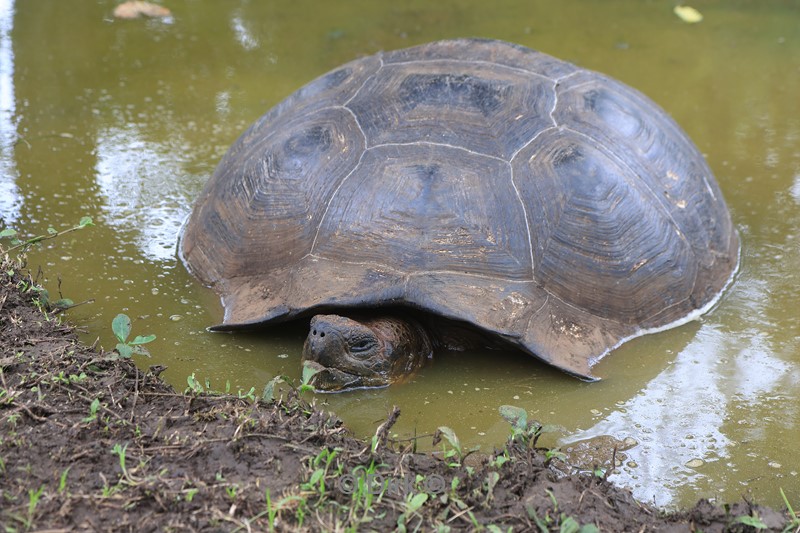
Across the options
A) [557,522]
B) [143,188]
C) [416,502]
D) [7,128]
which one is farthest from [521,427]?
[7,128]

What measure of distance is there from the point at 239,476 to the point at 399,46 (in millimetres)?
5162

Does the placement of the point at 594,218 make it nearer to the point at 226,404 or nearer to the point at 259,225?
the point at 259,225

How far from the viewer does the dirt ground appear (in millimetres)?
2225

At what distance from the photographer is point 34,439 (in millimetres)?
2463

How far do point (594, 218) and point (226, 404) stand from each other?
5.54 ft

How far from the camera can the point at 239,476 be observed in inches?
95.2

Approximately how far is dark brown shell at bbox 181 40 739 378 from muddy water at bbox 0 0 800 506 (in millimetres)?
198

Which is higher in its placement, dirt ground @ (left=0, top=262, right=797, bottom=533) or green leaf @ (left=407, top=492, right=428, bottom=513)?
green leaf @ (left=407, top=492, right=428, bottom=513)

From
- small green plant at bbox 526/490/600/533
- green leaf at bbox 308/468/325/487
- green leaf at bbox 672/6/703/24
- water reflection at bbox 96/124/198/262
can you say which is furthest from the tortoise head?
green leaf at bbox 672/6/703/24

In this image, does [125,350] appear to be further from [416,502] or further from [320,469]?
[416,502]

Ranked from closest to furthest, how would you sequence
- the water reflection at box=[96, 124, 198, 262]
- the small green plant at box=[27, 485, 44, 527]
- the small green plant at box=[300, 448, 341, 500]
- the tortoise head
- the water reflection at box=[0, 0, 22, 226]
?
the small green plant at box=[27, 485, 44, 527] → the small green plant at box=[300, 448, 341, 500] → the tortoise head → the water reflection at box=[96, 124, 198, 262] → the water reflection at box=[0, 0, 22, 226]

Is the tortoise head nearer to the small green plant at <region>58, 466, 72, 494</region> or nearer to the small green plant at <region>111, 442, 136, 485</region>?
the small green plant at <region>111, 442, 136, 485</region>

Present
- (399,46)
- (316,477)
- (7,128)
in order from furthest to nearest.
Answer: (399,46) < (7,128) < (316,477)

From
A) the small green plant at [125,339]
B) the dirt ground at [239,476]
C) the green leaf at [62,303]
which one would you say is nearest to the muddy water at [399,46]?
the green leaf at [62,303]
